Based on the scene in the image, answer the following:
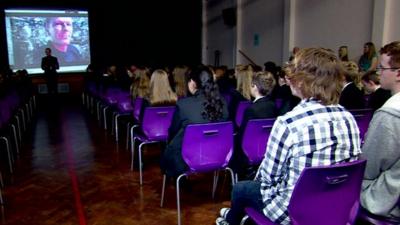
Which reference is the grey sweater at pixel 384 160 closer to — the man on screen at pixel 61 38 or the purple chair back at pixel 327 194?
the purple chair back at pixel 327 194

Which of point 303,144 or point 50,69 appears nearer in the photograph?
point 303,144

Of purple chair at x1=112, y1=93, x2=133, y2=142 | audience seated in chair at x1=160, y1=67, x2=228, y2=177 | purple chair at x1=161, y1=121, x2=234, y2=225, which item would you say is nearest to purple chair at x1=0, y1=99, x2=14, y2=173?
purple chair at x1=112, y1=93, x2=133, y2=142

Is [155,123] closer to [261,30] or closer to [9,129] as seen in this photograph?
[9,129]

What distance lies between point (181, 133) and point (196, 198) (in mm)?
848

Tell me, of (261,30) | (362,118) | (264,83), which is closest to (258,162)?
(264,83)

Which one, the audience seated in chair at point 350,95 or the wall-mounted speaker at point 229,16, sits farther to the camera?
the wall-mounted speaker at point 229,16

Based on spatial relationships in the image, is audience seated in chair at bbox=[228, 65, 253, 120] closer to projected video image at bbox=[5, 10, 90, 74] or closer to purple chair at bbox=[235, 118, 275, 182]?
purple chair at bbox=[235, 118, 275, 182]

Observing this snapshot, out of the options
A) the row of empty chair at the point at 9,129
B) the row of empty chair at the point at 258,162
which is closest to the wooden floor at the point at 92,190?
the row of empty chair at the point at 9,129

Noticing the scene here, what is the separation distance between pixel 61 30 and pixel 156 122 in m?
8.39

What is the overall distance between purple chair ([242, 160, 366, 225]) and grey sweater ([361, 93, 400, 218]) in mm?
113

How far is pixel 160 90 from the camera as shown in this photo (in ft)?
12.3

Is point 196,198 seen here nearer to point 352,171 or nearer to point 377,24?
point 352,171

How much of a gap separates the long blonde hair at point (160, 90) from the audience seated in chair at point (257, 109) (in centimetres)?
107

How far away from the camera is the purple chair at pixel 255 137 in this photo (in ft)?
8.89
